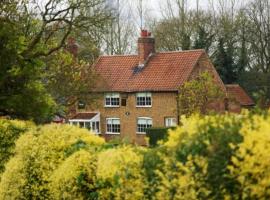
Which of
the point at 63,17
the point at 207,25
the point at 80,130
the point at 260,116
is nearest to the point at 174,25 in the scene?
the point at 207,25

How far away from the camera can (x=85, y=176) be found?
7.38m

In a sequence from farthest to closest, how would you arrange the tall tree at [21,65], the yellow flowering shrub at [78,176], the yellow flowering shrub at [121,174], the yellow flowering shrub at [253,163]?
the tall tree at [21,65]
the yellow flowering shrub at [78,176]
the yellow flowering shrub at [121,174]
the yellow flowering shrub at [253,163]

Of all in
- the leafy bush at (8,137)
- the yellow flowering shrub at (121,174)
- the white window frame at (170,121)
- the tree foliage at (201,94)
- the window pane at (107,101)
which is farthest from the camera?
the window pane at (107,101)

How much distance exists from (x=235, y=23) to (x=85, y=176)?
163ft

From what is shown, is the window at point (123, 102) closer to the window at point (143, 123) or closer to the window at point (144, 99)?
the window at point (144, 99)

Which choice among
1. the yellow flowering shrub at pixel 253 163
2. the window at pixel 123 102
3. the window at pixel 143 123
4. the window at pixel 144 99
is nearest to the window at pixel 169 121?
the window at pixel 143 123

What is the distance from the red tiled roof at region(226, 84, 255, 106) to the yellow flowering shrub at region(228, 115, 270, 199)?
41.2 metres

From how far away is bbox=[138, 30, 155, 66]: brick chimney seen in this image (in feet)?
141

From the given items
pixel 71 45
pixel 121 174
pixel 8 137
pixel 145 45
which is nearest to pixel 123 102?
pixel 145 45

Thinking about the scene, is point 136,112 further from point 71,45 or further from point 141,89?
point 71,45

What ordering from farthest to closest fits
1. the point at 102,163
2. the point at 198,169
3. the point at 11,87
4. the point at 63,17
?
the point at 63,17 → the point at 11,87 → the point at 102,163 → the point at 198,169

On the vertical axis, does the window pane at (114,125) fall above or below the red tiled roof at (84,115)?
below

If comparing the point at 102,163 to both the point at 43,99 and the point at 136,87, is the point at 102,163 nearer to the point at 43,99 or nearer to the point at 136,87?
the point at 43,99

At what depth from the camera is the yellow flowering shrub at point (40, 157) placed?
27.8 ft
